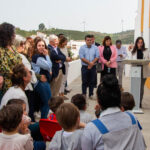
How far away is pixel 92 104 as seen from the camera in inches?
276

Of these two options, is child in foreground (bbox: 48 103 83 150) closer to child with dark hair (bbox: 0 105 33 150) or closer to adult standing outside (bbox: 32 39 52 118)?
child with dark hair (bbox: 0 105 33 150)

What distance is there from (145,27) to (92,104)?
20.5 feet

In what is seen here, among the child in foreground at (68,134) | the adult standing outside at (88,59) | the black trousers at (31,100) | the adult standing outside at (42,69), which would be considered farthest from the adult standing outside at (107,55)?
the child in foreground at (68,134)

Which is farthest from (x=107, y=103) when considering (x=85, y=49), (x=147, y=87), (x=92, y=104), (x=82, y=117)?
(x=147, y=87)

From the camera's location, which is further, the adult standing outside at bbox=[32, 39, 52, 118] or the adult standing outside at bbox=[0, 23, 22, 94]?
the adult standing outside at bbox=[32, 39, 52, 118]

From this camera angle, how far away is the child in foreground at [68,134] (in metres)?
2.20

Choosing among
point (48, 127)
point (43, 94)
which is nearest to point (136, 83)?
point (43, 94)

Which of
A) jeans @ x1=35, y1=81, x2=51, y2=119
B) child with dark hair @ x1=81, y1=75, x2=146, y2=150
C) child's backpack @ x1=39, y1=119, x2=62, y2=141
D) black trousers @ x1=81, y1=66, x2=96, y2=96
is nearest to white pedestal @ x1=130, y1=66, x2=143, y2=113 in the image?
black trousers @ x1=81, y1=66, x2=96, y2=96

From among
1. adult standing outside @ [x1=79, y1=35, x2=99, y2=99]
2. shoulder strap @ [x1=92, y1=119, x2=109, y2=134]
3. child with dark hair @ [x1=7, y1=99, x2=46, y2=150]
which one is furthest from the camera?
adult standing outside @ [x1=79, y1=35, x2=99, y2=99]

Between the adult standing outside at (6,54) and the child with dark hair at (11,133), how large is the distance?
1.35m

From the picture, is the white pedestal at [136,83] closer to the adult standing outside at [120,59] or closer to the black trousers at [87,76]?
the black trousers at [87,76]

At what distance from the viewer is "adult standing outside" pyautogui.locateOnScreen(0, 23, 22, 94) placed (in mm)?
3510

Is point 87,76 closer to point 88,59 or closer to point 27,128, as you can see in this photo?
point 88,59

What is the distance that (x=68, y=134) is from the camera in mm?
2215
